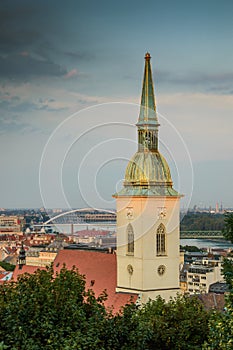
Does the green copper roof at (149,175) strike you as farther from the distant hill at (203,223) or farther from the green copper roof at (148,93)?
the distant hill at (203,223)

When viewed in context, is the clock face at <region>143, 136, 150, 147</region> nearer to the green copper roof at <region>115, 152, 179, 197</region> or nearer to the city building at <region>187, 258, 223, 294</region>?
the green copper roof at <region>115, 152, 179, 197</region>

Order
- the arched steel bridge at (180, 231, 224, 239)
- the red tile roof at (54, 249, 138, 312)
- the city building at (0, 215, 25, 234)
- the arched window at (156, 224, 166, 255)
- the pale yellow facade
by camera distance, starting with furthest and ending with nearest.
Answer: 1. the city building at (0, 215, 25, 234)
2. the arched steel bridge at (180, 231, 224, 239)
3. the red tile roof at (54, 249, 138, 312)
4. the arched window at (156, 224, 166, 255)
5. the pale yellow facade

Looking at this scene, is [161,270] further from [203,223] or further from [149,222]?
[203,223]

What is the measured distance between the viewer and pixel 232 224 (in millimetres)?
14898

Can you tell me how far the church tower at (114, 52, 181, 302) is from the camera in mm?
30359

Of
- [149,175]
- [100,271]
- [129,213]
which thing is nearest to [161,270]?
[129,213]

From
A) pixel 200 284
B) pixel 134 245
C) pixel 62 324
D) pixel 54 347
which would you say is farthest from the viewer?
pixel 200 284

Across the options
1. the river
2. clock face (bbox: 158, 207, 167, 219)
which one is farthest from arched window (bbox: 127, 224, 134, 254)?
the river

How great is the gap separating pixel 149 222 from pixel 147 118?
3.98 m

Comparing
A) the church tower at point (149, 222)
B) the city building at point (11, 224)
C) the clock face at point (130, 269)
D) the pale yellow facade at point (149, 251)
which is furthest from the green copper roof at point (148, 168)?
the city building at point (11, 224)

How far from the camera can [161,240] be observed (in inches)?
1211

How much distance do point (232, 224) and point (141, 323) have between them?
2.65 m

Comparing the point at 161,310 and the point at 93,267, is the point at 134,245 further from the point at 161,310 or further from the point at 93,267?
the point at 161,310

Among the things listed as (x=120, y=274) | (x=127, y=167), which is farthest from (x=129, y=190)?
(x=120, y=274)
